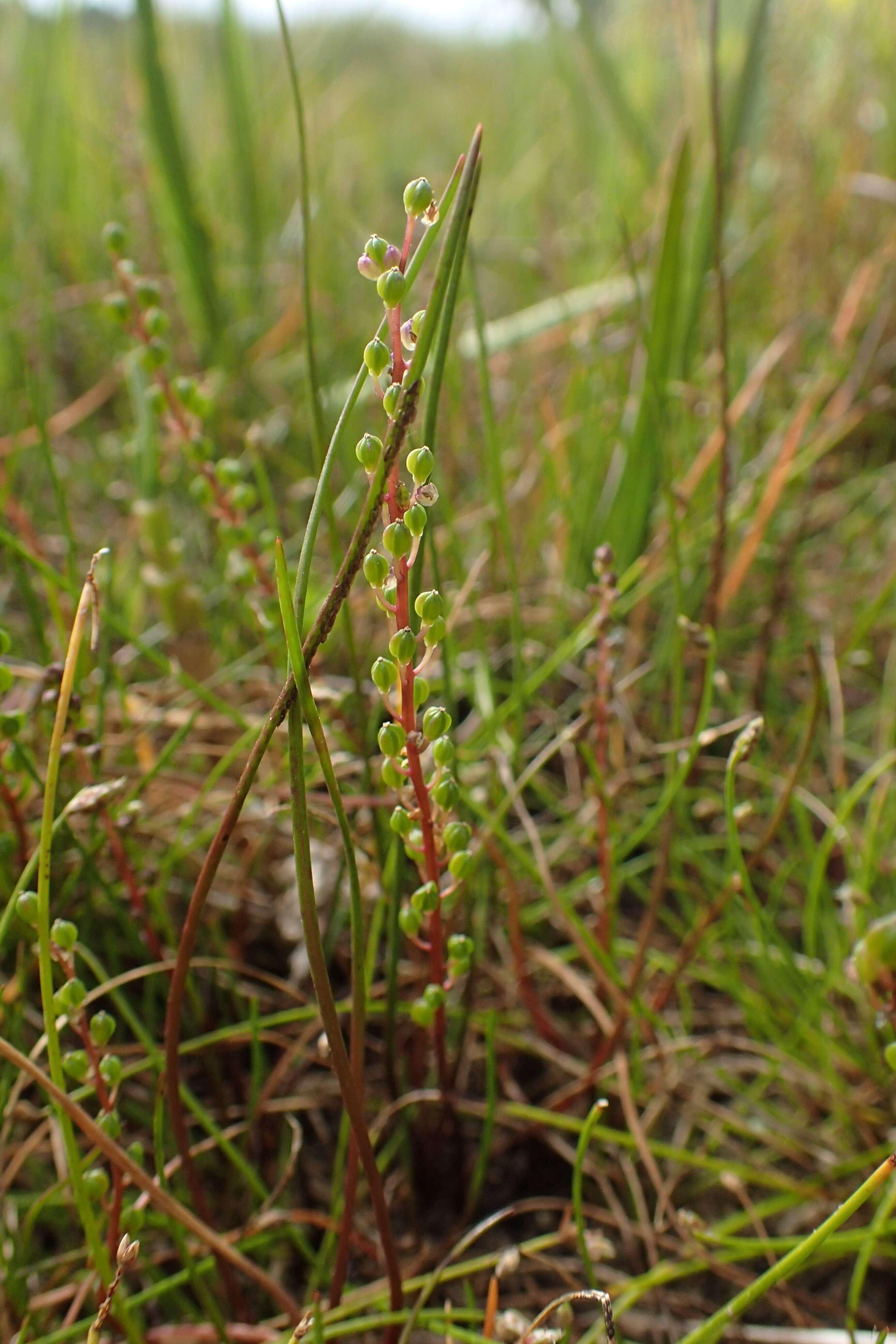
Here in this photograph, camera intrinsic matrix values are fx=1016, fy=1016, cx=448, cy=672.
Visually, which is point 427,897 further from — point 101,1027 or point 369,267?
point 369,267

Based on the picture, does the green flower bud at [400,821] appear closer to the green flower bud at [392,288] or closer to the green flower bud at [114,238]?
the green flower bud at [392,288]

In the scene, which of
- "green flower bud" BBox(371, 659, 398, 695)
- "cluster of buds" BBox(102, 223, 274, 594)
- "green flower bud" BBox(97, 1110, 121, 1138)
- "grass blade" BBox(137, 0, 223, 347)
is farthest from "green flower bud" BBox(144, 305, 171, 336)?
"grass blade" BBox(137, 0, 223, 347)

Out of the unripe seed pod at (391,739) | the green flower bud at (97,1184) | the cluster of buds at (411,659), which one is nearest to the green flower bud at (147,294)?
the cluster of buds at (411,659)

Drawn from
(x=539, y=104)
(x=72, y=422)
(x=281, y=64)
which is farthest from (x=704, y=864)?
(x=539, y=104)

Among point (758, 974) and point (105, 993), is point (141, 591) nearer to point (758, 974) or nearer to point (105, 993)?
point (105, 993)

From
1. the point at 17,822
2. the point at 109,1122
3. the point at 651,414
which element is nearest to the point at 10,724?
the point at 17,822

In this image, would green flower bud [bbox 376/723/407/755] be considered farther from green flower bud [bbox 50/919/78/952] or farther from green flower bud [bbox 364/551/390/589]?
green flower bud [bbox 50/919/78/952]
